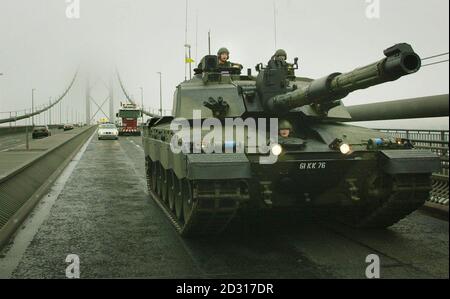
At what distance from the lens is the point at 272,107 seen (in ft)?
25.7

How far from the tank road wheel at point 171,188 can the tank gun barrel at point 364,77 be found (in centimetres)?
241

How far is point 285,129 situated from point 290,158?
1033 millimetres

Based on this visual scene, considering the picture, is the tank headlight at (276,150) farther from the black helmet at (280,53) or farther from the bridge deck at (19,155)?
the bridge deck at (19,155)

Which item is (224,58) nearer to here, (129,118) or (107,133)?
(107,133)

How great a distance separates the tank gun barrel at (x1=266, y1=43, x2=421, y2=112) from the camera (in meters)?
4.71

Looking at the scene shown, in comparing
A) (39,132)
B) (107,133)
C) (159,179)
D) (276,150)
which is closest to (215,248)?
(276,150)

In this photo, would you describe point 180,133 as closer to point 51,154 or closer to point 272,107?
point 272,107

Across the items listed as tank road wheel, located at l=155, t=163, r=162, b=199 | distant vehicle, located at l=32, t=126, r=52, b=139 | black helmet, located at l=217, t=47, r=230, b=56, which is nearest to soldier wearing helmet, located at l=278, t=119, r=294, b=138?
black helmet, located at l=217, t=47, r=230, b=56

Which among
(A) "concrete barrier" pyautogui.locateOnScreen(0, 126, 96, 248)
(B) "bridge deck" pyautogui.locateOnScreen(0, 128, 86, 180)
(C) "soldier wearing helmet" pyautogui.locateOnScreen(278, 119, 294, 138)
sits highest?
(C) "soldier wearing helmet" pyautogui.locateOnScreen(278, 119, 294, 138)

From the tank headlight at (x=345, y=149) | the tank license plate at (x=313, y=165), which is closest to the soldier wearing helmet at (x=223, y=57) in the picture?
the tank headlight at (x=345, y=149)

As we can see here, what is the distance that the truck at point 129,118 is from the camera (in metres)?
49.1

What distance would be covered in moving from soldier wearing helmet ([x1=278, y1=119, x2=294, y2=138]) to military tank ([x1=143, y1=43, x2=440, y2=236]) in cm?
2

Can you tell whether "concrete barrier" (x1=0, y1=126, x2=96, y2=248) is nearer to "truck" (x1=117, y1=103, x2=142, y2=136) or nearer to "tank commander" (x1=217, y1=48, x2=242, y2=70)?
"tank commander" (x1=217, y1=48, x2=242, y2=70)
